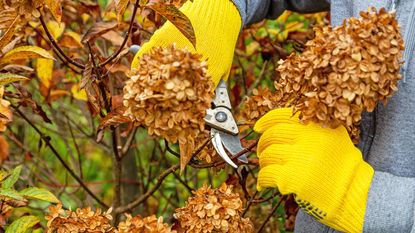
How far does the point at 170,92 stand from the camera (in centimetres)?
99

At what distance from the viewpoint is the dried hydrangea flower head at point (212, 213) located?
3.90 ft

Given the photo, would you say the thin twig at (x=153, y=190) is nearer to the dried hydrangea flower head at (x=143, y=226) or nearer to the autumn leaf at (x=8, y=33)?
the dried hydrangea flower head at (x=143, y=226)

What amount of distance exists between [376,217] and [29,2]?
69 cm

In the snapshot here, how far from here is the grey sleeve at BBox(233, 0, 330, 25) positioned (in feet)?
4.64

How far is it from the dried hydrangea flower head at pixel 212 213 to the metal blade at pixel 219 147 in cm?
7

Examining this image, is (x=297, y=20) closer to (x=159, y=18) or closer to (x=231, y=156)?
(x=159, y=18)

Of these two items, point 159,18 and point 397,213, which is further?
point 159,18

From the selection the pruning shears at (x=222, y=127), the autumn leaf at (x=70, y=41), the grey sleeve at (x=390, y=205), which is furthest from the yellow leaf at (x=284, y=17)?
the grey sleeve at (x=390, y=205)

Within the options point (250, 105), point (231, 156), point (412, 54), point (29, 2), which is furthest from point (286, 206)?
point (29, 2)

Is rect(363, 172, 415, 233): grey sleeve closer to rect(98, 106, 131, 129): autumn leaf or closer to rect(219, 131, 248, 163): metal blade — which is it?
rect(219, 131, 248, 163): metal blade

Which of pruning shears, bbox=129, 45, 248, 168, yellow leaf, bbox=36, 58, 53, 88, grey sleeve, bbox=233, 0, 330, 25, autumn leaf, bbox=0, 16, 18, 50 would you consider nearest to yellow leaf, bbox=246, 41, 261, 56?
grey sleeve, bbox=233, 0, 330, 25

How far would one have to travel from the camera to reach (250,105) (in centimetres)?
140

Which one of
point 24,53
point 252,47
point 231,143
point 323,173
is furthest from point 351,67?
point 252,47

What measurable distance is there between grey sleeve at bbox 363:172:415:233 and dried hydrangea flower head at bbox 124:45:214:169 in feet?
1.07
